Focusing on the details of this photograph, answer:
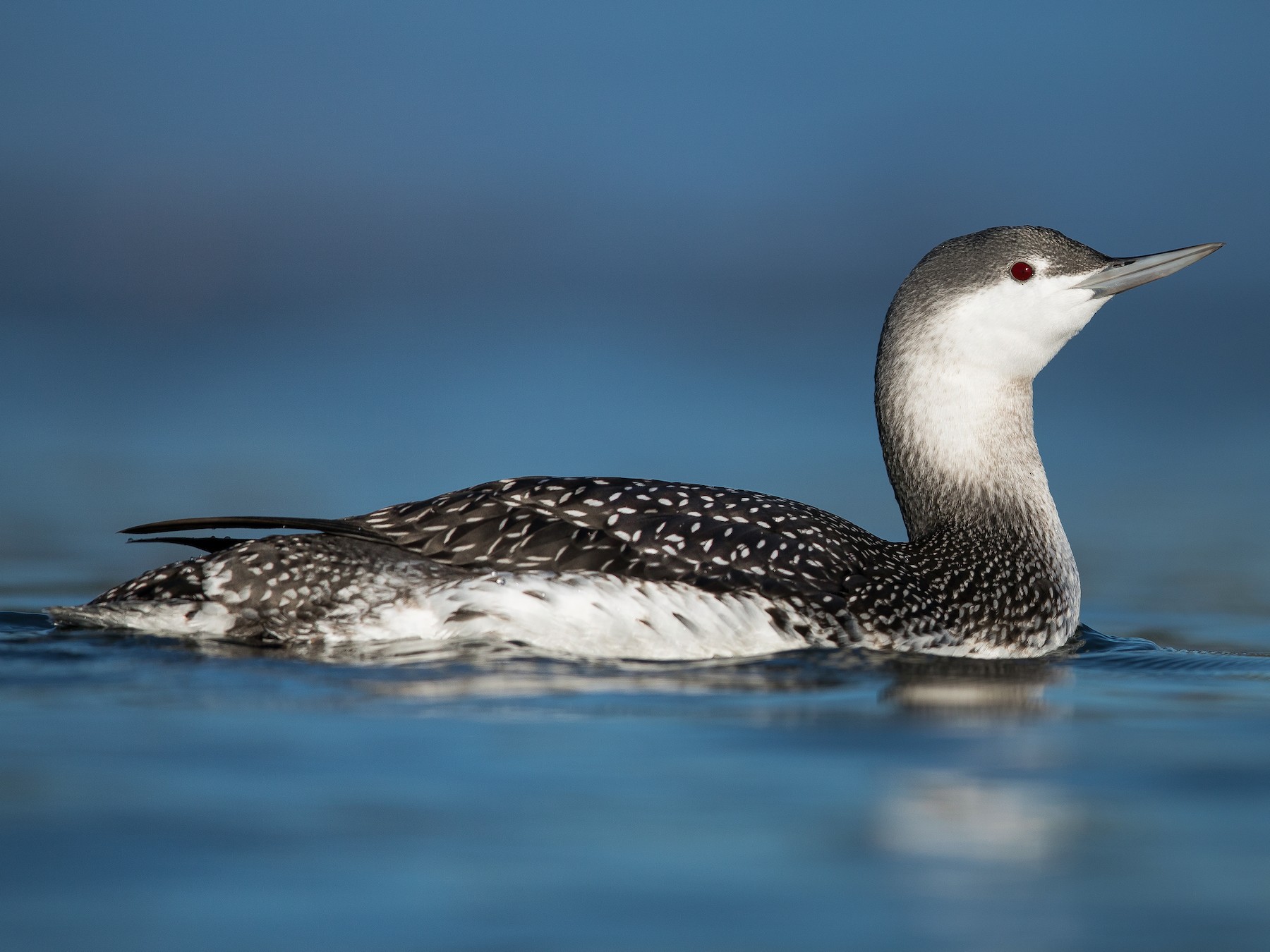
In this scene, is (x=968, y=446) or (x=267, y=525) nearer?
(x=267, y=525)

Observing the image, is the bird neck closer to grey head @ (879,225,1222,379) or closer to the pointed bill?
grey head @ (879,225,1222,379)

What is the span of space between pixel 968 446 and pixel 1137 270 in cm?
81

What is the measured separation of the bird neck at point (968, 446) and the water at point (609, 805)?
1.03 meters

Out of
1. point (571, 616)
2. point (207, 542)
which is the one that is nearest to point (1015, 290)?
point (571, 616)

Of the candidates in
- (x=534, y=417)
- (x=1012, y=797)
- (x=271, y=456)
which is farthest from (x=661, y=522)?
(x=534, y=417)

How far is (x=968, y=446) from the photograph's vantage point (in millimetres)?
6266

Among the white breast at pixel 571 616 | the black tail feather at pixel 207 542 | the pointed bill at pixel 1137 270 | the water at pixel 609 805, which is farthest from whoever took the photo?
the pointed bill at pixel 1137 270

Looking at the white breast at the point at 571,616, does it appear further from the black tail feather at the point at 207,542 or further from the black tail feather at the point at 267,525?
the black tail feather at the point at 207,542

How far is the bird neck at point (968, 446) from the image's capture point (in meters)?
6.21

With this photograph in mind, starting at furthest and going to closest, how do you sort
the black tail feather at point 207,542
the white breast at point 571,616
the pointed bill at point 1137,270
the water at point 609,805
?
1. the pointed bill at point 1137,270
2. the black tail feather at point 207,542
3. the white breast at point 571,616
4. the water at point 609,805

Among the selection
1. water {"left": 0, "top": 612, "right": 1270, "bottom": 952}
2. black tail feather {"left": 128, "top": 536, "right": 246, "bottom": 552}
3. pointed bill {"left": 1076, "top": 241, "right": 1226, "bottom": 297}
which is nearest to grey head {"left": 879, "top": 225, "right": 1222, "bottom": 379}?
pointed bill {"left": 1076, "top": 241, "right": 1226, "bottom": 297}

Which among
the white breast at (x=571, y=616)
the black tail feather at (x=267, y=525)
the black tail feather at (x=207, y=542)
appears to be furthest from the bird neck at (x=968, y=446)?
the black tail feather at (x=207, y=542)

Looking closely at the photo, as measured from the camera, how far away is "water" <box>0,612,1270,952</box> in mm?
3037

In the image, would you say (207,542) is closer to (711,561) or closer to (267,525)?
(267,525)
